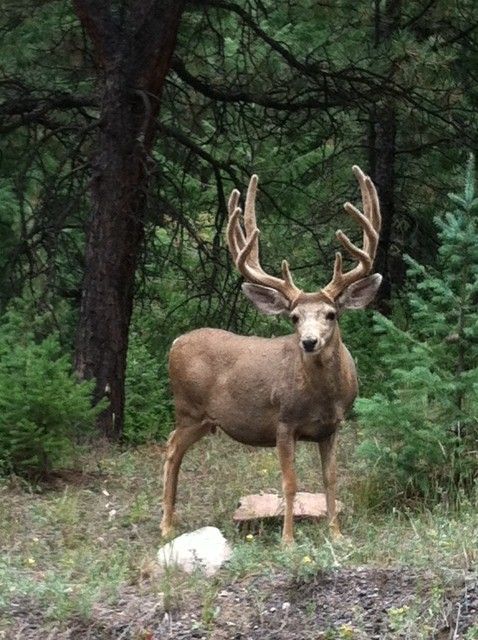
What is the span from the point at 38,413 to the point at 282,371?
2.63 meters

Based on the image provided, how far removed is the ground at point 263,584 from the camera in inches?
273

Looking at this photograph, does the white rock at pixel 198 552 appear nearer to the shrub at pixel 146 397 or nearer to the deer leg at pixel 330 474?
the deer leg at pixel 330 474

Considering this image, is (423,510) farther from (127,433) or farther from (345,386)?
(127,433)

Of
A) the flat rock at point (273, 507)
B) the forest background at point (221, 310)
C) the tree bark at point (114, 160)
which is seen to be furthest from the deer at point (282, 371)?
the tree bark at point (114, 160)

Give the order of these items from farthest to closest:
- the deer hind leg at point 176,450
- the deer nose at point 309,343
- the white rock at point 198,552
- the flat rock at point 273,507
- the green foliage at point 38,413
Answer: the green foliage at point 38,413 → the deer hind leg at point 176,450 → the flat rock at point 273,507 → the deer nose at point 309,343 → the white rock at point 198,552

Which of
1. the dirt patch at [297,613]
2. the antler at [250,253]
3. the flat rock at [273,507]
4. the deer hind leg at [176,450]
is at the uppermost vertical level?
the antler at [250,253]

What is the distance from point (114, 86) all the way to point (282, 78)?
184 cm

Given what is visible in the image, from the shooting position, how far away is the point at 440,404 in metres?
9.52

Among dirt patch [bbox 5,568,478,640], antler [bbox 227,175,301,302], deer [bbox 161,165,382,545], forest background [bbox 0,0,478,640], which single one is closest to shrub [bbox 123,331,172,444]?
forest background [bbox 0,0,478,640]

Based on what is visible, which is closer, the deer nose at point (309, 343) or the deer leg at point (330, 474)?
the deer nose at point (309, 343)

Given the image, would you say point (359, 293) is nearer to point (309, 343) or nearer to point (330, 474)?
point (309, 343)

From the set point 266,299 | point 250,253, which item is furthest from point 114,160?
point 266,299

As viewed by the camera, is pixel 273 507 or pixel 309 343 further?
pixel 273 507

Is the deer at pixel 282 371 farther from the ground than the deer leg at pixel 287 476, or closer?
farther from the ground
